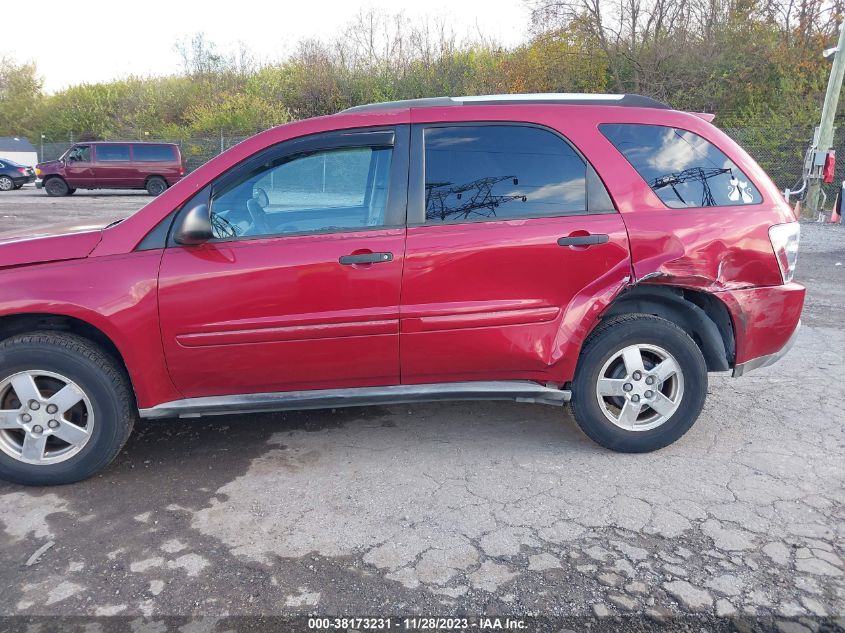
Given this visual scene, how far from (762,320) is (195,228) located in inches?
117

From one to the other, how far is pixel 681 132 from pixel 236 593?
10.3ft

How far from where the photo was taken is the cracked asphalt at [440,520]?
2.41m

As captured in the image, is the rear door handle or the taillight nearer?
the rear door handle

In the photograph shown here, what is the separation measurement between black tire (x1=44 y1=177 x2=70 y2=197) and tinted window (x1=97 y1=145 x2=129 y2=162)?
1.79 m

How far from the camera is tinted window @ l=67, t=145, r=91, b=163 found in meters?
23.8

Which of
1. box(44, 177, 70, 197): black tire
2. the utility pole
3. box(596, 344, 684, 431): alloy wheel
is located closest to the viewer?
box(596, 344, 684, 431): alloy wheel

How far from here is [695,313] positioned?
3.56 m

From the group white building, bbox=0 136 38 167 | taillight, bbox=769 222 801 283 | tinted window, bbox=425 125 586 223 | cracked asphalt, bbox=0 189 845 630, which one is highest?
white building, bbox=0 136 38 167

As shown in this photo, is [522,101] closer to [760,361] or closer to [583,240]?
[583,240]

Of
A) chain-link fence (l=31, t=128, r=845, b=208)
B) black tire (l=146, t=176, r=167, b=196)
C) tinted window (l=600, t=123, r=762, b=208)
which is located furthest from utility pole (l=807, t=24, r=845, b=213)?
black tire (l=146, t=176, r=167, b=196)

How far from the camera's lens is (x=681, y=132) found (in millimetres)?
3617

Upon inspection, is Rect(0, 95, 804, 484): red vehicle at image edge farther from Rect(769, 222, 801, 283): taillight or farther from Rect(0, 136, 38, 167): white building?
Rect(0, 136, 38, 167): white building

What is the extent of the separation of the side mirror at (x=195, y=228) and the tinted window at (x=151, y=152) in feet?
75.6

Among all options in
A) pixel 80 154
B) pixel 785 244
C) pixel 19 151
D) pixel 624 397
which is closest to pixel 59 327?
pixel 624 397
